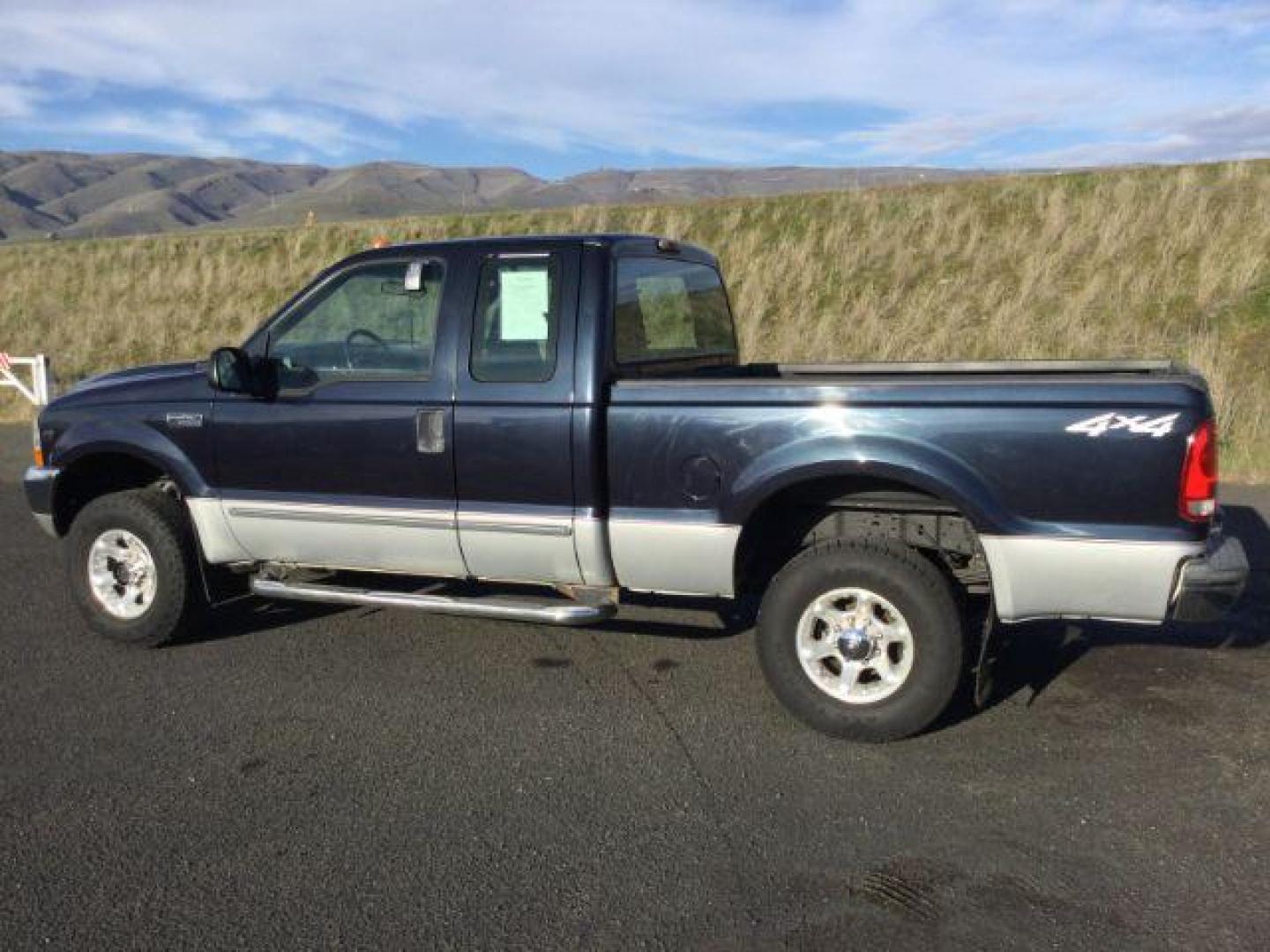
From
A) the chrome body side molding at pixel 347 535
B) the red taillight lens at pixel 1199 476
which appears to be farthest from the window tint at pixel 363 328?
the red taillight lens at pixel 1199 476

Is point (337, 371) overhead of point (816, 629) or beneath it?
overhead

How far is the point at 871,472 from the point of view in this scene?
4.25 meters

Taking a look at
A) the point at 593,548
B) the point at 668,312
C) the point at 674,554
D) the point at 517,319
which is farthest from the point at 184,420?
the point at 674,554

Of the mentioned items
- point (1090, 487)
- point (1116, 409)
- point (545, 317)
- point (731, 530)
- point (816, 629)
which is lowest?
point (816, 629)

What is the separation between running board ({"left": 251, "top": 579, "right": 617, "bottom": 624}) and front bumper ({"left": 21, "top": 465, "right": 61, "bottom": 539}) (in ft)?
3.97

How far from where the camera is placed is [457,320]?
5.02 m

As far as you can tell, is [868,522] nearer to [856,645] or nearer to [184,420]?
[856,645]

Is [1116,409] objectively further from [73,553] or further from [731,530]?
[73,553]

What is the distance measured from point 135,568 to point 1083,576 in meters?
4.48

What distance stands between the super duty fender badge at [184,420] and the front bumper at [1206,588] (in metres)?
4.38

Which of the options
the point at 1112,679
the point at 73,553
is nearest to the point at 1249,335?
the point at 1112,679

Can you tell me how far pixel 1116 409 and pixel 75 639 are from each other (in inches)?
200

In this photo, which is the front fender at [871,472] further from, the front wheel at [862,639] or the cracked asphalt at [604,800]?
the cracked asphalt at [604,800]

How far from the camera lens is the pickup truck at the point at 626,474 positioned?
4.03 m
